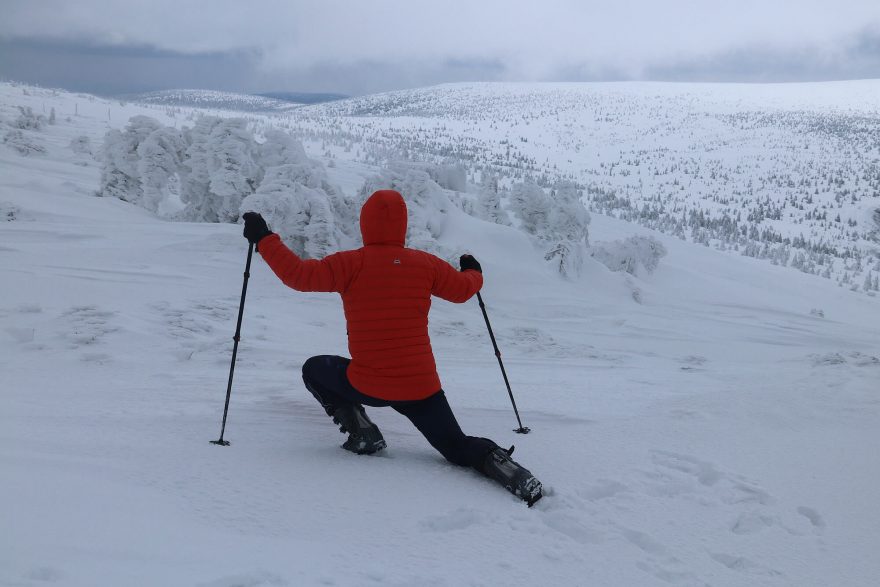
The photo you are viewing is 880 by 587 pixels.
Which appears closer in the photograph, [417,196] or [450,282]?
[450,282]

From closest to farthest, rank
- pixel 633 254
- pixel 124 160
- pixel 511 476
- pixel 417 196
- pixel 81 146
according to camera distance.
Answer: pixel 511 476
pixel 417 196
pixel 124 160
pixel 633 254
pixel 81 146

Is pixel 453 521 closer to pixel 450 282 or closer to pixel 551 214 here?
pixel 450 282

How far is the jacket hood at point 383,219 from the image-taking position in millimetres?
3119

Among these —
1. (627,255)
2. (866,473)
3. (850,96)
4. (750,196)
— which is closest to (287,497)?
(866,473)

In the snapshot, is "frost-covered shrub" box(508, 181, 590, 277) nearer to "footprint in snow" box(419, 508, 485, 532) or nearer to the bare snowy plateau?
the bare snowy plateau

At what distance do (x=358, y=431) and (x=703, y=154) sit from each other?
5066cm

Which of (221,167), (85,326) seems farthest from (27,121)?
(85,326)

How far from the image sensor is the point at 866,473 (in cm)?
351

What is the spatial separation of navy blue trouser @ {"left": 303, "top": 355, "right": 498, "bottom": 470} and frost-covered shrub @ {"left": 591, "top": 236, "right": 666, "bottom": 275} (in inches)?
347

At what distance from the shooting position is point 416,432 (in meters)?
3.75

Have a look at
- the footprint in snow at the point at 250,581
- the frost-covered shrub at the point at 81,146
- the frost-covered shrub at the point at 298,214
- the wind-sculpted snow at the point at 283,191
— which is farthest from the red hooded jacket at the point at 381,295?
the frost-covered shrub at the point at 81,146

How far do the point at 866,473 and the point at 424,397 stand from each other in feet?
8.57

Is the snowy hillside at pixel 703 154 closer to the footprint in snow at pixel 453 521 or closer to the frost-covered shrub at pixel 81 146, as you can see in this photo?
the frost-covered shrub at pixel 81 146

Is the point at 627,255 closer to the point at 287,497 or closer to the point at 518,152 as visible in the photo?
the point at 287,497
